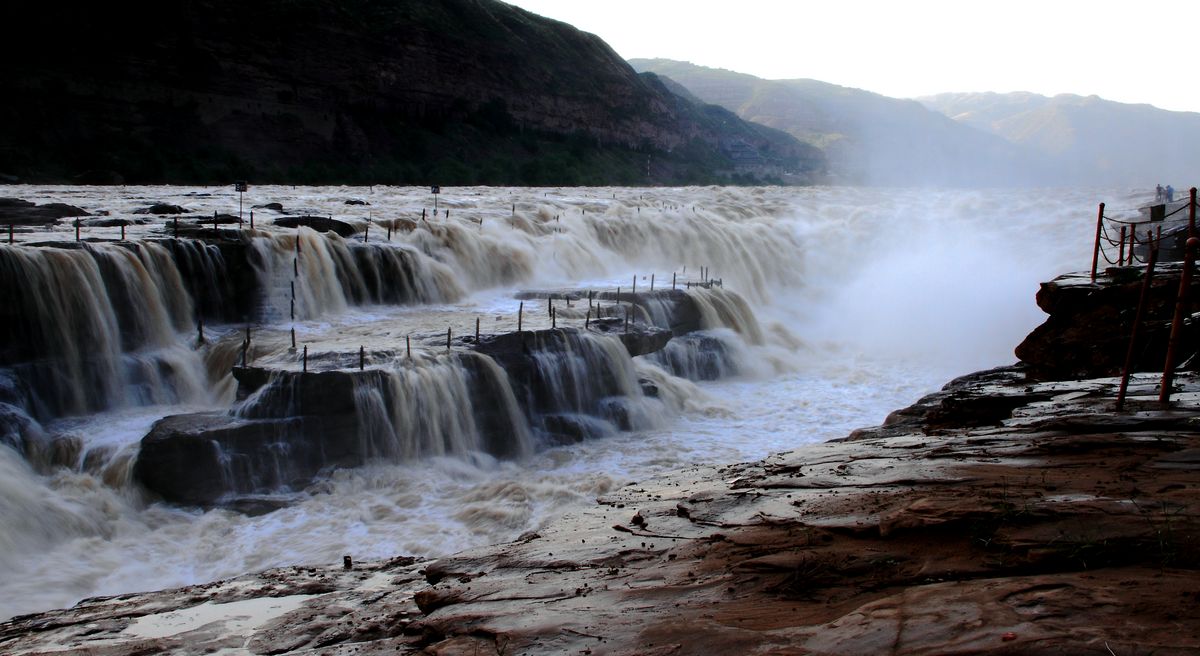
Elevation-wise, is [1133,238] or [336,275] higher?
[1133,238]

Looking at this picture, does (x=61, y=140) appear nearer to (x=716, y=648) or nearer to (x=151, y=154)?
(x=151, y=154)

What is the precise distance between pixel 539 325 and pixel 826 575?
12927 mm

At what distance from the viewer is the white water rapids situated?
1133cm

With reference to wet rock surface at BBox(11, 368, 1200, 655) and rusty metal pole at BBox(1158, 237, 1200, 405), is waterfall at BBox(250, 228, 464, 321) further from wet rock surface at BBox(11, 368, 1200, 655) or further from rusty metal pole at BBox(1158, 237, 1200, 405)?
rusty metal pole at BBox(1158, 237, 1200, 405)

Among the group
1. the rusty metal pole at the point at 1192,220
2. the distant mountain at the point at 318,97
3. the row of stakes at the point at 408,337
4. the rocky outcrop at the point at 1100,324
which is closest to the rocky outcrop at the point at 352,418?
the row of stakes at the point at 408,337

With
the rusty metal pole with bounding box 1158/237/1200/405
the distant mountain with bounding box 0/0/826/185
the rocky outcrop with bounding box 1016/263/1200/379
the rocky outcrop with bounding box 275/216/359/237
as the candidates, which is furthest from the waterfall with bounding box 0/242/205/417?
the distant mountain with bounding box 0/0/826/185

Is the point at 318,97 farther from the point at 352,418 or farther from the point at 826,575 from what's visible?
the point at 826,575

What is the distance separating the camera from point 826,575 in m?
5.50

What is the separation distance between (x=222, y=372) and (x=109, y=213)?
918 centimetres

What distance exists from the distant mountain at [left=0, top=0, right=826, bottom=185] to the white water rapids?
95.6ft

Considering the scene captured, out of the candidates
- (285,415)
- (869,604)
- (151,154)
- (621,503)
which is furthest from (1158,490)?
(151,154)

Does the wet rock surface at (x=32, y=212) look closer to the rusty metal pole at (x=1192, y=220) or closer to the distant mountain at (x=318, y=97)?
the rusty metal pole at (x=1192, y=220)

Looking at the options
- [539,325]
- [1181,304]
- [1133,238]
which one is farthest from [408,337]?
[1133,238]

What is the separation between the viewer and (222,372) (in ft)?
52.8
